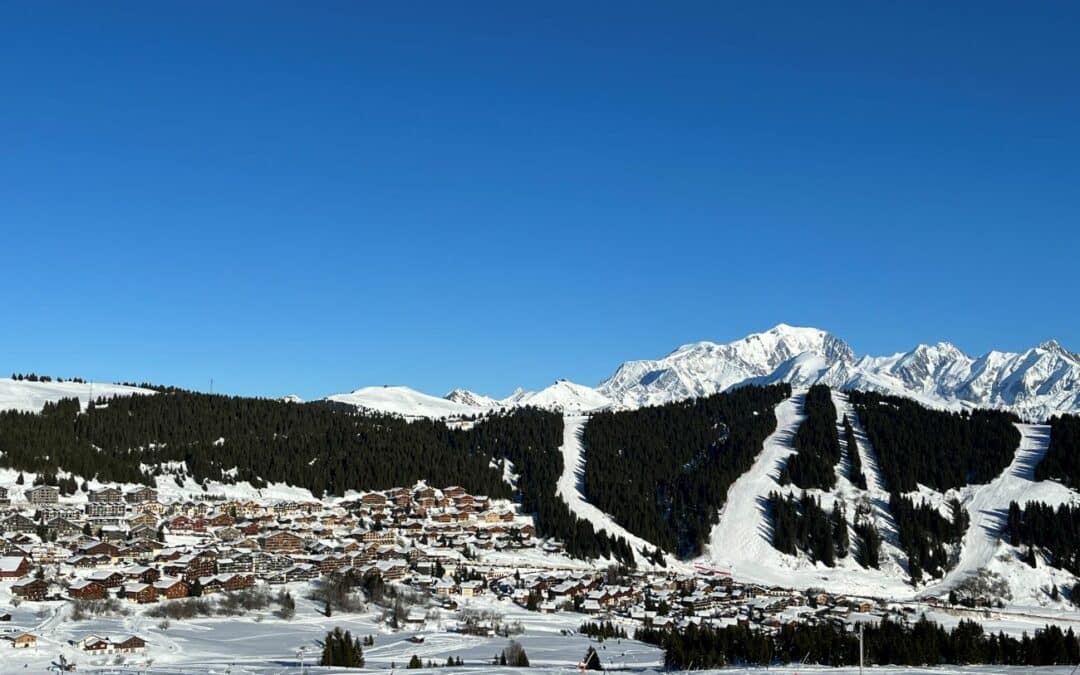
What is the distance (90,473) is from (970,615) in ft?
452

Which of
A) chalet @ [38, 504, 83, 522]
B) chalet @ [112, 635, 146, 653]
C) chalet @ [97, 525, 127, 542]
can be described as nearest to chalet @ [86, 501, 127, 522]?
chalet @ [38, 504, 83, 522]

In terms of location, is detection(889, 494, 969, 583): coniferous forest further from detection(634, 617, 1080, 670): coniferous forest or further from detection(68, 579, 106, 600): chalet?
detection(68, 579, 106, 600): chalet

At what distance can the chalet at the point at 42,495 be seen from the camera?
163875mm

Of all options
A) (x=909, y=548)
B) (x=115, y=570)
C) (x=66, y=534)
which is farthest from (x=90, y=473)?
(x=909, y=548)

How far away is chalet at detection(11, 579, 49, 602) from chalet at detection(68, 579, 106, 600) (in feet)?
9.10

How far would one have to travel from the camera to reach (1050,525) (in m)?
175

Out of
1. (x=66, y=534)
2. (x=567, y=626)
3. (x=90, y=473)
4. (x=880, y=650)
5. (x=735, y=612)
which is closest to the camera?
(x=880, y=650)

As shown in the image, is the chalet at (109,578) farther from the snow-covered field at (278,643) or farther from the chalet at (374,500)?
the chalet at (374,500)

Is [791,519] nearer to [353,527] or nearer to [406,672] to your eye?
[353,527]

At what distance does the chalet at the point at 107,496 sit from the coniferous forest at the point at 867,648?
106277mm

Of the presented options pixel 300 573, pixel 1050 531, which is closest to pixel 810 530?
pixel 1050 531

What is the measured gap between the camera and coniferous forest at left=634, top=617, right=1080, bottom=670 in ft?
295

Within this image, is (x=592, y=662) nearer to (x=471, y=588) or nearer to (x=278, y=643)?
(x=278, y=643)

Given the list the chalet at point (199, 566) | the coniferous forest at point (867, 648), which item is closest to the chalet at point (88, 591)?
the chalet at point (199, 566)
